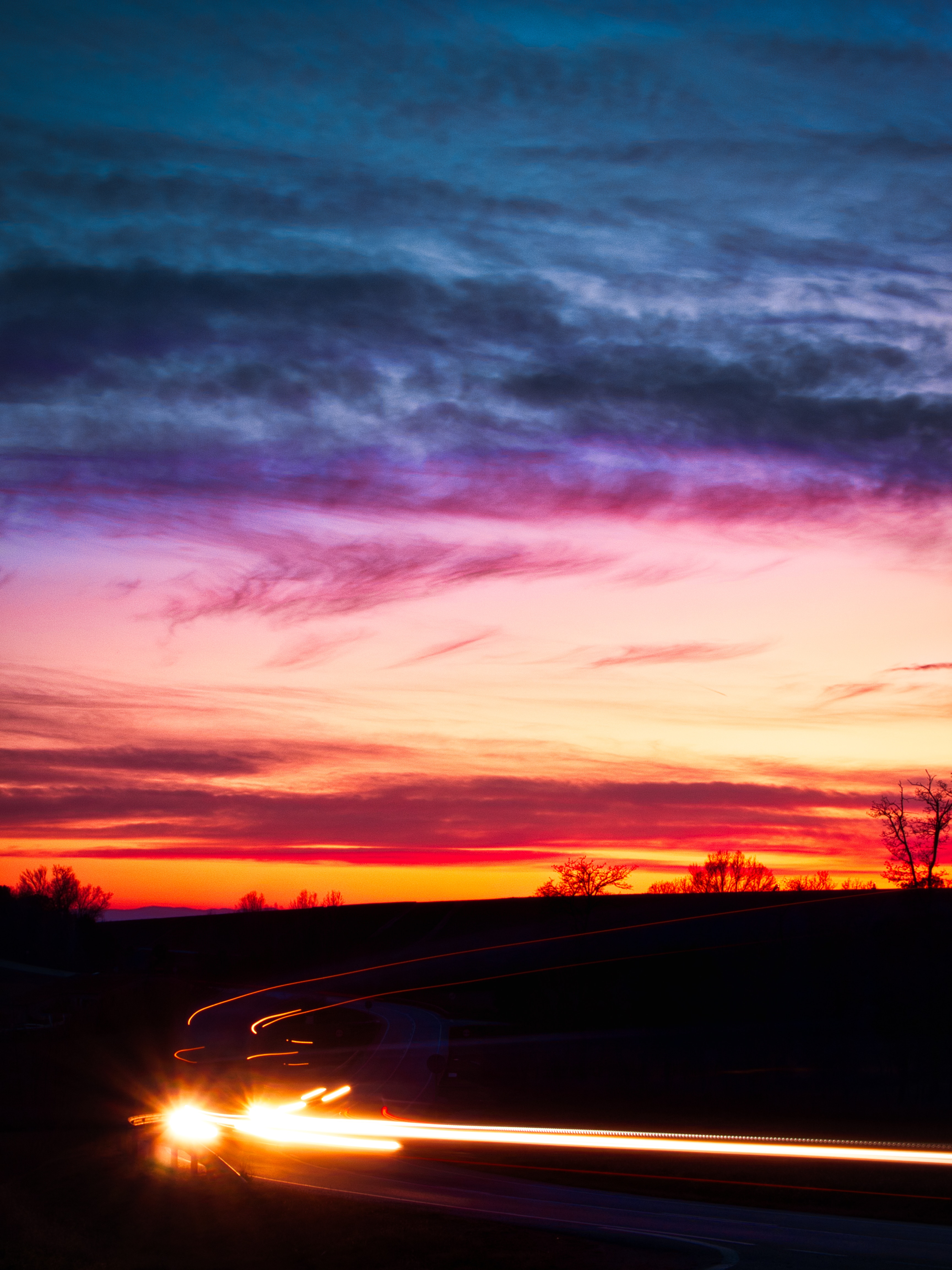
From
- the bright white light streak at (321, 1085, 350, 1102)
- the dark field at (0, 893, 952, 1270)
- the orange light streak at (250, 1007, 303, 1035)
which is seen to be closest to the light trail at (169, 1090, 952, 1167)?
the dark field at (0, 893, 952, 1270)

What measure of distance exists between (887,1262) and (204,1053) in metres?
45.9

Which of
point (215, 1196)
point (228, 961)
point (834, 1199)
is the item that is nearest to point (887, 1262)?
point (834, 1199)

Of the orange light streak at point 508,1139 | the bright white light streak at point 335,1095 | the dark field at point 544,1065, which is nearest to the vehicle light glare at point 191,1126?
the orange light streak at point 508,1139

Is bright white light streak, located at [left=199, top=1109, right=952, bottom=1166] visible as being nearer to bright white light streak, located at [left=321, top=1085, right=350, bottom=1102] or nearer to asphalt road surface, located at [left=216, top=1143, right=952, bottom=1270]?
asphalt road surface, located at [left=216, top=1143, right=952, bottom=1270]

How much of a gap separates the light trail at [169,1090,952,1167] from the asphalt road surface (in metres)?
2.23

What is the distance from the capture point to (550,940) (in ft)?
253

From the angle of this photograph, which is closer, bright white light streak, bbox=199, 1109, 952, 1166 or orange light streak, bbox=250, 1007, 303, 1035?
bright white light streak, bbox=199, 1109, 952, 1166

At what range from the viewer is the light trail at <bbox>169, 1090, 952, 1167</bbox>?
26.8 metres

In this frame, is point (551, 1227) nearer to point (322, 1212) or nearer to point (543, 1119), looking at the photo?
point (322, 1212)

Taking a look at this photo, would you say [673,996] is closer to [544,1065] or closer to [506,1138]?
[544,1065]

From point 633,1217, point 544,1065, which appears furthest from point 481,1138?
point 544,1065

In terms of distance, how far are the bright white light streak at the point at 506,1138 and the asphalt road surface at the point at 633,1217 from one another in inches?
89.9

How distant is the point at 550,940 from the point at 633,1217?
55788 millimetres

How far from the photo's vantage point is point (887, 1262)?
17.3 m
